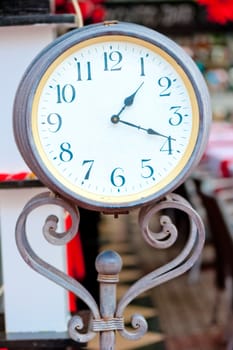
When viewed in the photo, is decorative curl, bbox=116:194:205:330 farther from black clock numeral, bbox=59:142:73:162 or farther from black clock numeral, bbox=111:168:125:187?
black clock numeral, bbox=59:142:73:162

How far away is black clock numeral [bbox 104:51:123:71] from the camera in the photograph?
1.69 metres

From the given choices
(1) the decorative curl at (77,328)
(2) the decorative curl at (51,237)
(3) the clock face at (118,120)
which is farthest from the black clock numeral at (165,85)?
(1) the decorative curl at (77,328)

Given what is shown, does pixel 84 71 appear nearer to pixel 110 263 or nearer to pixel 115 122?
pixel 115 122

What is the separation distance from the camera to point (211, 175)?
6.05m

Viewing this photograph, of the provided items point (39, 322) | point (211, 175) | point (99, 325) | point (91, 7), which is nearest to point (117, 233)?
point (211, 175)

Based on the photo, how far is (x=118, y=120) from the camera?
1696mm

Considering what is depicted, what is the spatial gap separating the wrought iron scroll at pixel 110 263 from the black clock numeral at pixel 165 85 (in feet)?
0.64

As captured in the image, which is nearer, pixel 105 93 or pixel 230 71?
pixel 105 93

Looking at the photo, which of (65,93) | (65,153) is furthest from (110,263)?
(65,93)

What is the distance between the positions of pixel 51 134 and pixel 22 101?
0.27 ft

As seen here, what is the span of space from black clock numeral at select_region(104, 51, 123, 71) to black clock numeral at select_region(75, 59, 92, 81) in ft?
0.11

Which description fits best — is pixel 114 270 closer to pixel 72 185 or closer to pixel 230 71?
pixel 72 185

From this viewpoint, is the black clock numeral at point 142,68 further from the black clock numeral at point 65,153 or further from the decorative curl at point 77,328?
the decorative curl at point 77,328

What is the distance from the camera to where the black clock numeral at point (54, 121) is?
66.5 inches
